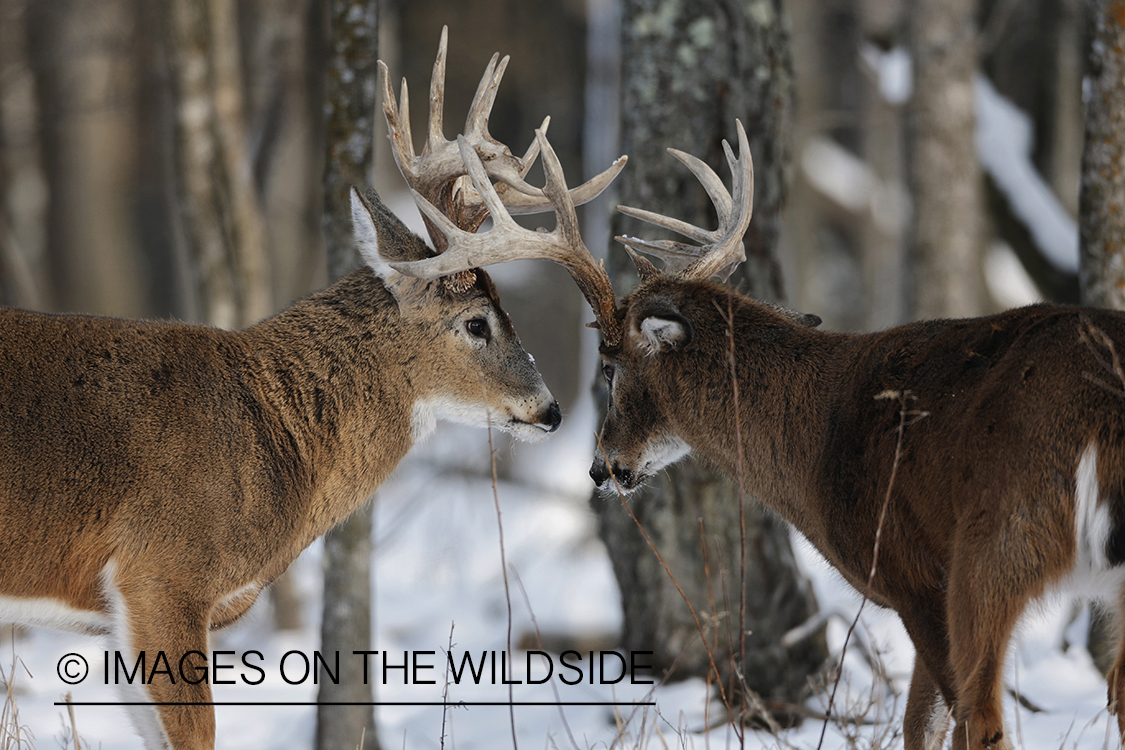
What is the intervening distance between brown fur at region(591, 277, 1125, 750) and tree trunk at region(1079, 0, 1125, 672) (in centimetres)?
181

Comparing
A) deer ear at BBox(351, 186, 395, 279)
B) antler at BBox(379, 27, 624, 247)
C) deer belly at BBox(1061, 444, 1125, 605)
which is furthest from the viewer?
antler at BBox(379, 27, 624, 247)

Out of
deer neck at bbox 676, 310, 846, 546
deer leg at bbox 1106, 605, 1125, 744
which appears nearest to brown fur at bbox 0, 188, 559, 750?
deer neck at bbox 676, 310, 846, 546

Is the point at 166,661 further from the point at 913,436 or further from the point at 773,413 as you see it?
the point at 913,436

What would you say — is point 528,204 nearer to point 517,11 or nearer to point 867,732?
point 867,732

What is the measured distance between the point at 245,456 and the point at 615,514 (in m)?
2.49

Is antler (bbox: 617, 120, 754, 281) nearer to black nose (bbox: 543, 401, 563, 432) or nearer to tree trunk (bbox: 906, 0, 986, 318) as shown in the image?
black nose (bbox: 543, 401, 563, 432)

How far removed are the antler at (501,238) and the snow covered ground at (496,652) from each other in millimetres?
1307

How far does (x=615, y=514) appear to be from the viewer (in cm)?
634

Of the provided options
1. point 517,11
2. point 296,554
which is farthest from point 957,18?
point 517,11

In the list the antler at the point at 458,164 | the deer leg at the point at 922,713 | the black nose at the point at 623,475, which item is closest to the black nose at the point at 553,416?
the black nose at the point at 623,475

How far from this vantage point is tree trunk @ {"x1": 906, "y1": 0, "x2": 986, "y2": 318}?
10391mm

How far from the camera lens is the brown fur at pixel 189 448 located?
4168 millimetres

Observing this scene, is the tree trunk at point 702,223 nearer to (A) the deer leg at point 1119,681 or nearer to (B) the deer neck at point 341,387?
(B) the deer neck at point 341,387

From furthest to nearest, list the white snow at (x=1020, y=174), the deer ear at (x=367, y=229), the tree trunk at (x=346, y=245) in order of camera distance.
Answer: the white snow at (x=1020, y=174), the tree trunk at (x=346, y=245), the deer ear at (x=367, y=229)
